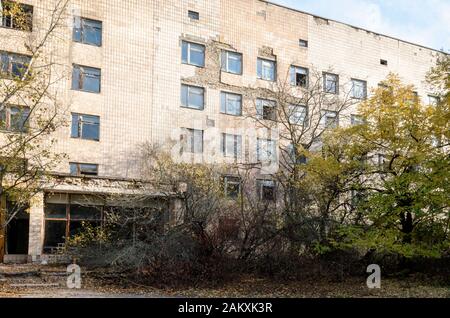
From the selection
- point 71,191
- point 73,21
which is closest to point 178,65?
point 73,21

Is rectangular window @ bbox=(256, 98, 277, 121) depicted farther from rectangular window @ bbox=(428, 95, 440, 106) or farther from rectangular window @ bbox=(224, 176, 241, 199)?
rectangular window @ bbox=(428, 95, 440, 106)

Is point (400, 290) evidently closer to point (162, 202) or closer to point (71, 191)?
point (162, 202)

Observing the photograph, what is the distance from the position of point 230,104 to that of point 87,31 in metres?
10.3

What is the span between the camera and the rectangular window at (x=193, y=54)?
109ft

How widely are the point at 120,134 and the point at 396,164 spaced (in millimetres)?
16165

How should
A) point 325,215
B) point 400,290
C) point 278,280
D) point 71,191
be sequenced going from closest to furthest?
point 400,290, point 278,280, point 325,215, point 71,191

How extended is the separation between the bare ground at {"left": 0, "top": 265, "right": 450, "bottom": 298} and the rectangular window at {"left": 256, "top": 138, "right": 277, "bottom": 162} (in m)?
14.9

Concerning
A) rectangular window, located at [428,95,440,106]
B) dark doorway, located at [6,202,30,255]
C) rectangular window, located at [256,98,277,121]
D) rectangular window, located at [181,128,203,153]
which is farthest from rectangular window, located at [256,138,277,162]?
dark doorway, located at [6,202,30,255]

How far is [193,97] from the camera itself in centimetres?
3344

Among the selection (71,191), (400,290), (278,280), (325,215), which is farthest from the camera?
(71,191)

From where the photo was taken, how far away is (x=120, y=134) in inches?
1191

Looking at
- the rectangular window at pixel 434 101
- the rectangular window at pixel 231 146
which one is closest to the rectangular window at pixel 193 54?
the rectangular window at pixel 231 146

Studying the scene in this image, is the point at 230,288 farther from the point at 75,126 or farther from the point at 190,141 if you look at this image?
the point at 190,141

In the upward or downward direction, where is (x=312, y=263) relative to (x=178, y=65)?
downward
